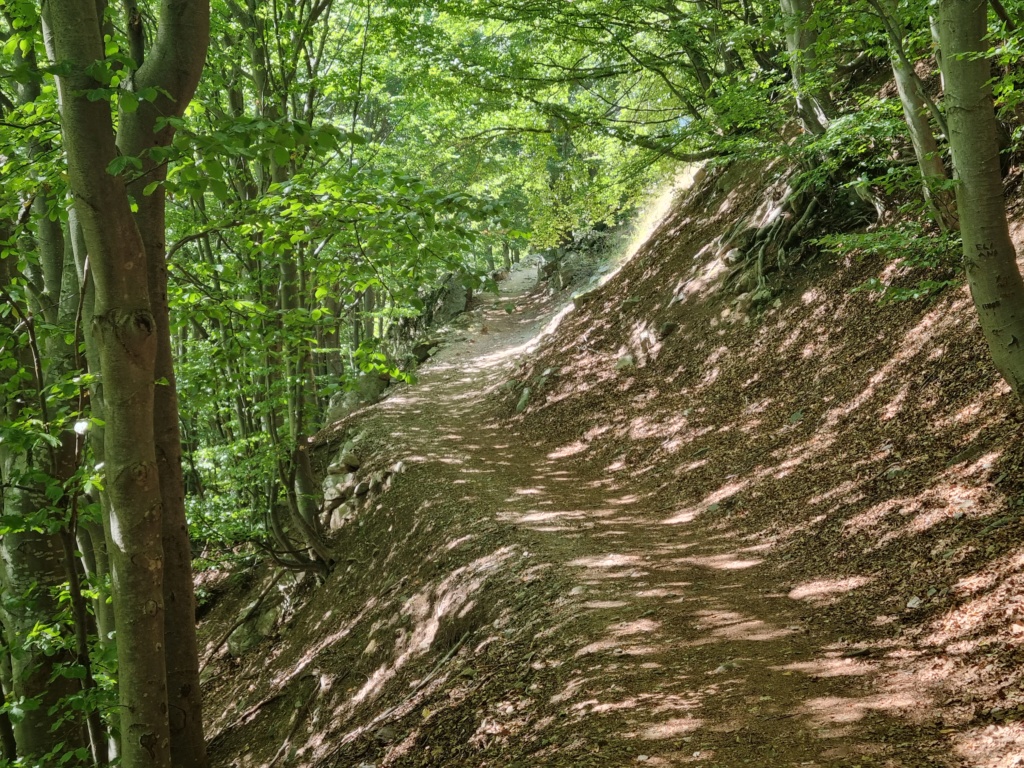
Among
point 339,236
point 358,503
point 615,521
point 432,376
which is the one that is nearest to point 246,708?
point 358,503

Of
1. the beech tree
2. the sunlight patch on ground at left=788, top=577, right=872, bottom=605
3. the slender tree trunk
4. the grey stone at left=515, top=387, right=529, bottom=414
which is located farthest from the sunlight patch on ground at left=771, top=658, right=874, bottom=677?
the grey stone at left=515, top=387, right=529, bottom=414

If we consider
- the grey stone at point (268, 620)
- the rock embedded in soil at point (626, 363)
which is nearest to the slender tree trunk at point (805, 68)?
the rock embedded in soil at point (626, 363)

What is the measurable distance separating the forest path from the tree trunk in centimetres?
232

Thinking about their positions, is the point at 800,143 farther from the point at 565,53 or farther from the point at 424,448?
Result: the point at 424,448

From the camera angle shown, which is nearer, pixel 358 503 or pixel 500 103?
pixel 358 503

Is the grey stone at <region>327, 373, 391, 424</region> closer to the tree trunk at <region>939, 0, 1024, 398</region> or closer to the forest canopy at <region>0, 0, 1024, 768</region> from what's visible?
the forest canopy at <region>0, 0, 1024, 768</region>

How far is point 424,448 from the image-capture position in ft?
39.6

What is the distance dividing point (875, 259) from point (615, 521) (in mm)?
4974

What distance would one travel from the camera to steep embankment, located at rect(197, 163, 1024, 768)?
3695mm

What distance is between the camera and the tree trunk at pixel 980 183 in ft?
15.1

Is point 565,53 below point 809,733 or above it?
above

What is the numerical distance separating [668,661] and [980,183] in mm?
3879

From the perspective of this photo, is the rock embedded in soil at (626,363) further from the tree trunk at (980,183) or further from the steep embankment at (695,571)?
the tree trunk at (980,183)

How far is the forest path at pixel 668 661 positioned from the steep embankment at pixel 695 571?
0.02 m
